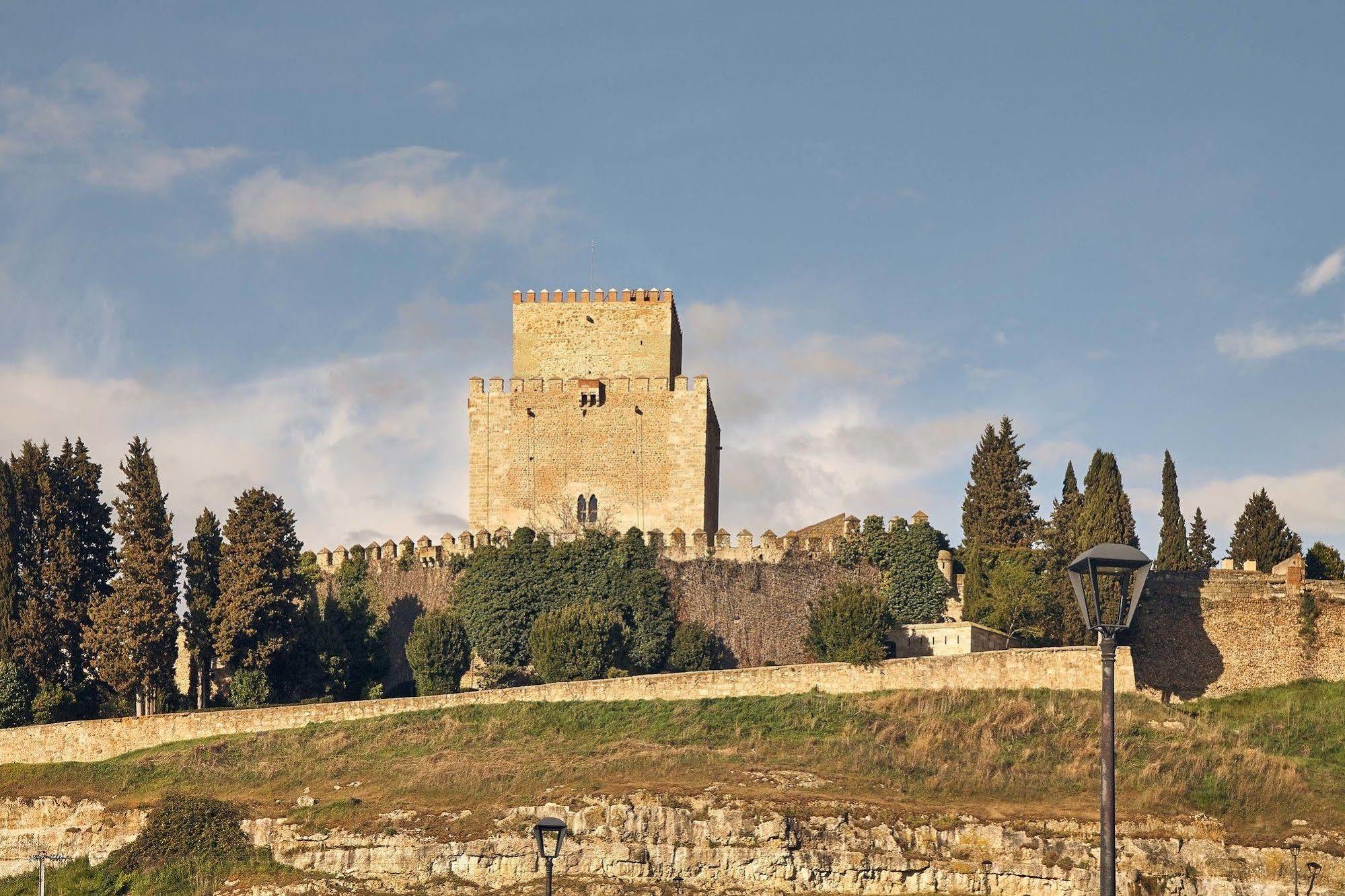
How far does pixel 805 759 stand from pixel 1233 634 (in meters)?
15.9

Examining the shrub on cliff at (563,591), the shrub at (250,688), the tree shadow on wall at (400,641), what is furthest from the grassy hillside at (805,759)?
the tree shadow on wall at (400,641)

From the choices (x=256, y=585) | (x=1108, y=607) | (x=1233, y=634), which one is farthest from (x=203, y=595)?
(x=1108, y=607)

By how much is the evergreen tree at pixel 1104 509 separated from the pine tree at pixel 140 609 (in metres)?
28.1

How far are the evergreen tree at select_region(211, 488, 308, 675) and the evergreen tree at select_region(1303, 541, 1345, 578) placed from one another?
35373 millimetres

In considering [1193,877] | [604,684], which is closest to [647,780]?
[604,684]

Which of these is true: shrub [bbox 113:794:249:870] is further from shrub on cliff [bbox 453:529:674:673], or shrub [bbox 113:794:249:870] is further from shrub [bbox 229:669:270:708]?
shrub on cliff [bbox 453:529:674:673]

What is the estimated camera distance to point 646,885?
34.1 metres

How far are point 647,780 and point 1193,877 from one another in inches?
487

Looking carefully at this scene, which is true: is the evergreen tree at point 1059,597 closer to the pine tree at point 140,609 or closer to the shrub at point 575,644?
the shrub at point 575,644

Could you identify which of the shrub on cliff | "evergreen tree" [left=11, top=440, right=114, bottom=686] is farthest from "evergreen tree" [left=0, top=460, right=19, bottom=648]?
the shrub on cliff

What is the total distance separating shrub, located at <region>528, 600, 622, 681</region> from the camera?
45.6 meters

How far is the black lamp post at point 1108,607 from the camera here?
1339 cm

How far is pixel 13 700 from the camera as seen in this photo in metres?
45.4

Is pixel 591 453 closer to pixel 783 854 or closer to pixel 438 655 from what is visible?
pixel 438 655
